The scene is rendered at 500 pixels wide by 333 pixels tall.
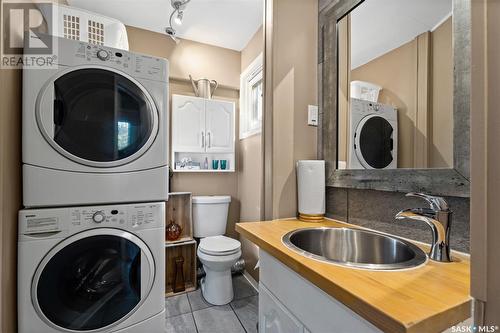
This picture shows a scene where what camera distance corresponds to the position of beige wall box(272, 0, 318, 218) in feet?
4.01

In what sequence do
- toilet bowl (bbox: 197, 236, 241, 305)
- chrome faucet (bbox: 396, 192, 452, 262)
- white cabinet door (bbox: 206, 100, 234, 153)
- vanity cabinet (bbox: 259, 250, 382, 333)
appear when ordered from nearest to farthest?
1. vanity cabinet (bbox: 259, 250, 382, 333)
2. chrome faucet (bbox: 396, 192, 452, 262)
3. toilet bowl (bbox: 197, 236, 241, 305)
4. white cabinet door (bbox: 206, 100, 234, 153)

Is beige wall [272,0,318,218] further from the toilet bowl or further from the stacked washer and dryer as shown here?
the toilet bowl

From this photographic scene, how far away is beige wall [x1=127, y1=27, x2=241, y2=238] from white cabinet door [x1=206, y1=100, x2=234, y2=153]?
0.85ft

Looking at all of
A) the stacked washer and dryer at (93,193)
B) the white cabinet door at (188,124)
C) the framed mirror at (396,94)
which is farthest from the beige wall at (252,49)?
the stacked washer and dryer at (93,193)

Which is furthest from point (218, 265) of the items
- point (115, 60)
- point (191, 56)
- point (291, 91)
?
point (191, 56)

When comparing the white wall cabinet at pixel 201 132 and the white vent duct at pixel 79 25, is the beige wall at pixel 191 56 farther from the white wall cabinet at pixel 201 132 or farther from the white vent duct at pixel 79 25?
the white vent duct at pixel 79 25

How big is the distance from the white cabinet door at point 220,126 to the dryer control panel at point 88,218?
1.18 meters

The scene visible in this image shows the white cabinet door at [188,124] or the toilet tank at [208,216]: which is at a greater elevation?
the white cabinet door at [188,124]

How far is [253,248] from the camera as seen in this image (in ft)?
7.00

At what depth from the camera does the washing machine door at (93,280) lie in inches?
40.6

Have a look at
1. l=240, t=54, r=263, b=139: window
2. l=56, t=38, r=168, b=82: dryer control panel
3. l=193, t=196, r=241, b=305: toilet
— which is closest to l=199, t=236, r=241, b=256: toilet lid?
l=193, t=196, r=241, b=305: toilet

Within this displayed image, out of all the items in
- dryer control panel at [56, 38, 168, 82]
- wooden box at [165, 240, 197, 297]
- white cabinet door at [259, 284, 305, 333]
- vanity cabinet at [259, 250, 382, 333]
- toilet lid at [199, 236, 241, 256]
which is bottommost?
wooden box at [165, 240, 197, 297]

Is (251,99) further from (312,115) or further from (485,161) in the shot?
(485,161)

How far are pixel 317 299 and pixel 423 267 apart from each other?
1.05 feet
